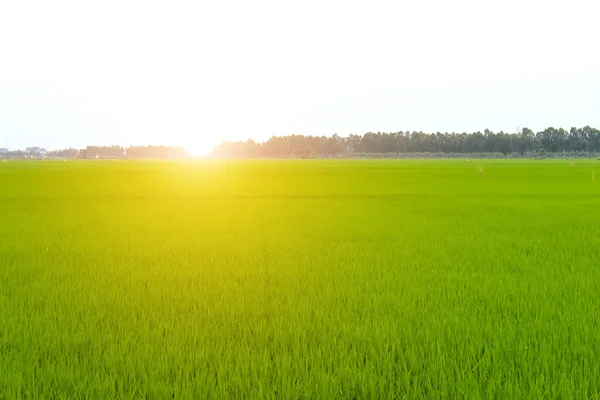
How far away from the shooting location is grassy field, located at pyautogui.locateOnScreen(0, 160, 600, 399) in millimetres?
3498

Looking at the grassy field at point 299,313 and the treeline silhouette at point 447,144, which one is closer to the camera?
the grassy field at point 299,313

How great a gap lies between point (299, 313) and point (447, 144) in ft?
537

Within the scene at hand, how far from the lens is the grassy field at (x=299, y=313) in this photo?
3.50 meters

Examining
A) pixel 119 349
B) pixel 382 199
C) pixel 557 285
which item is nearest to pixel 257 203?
pixel 382 199

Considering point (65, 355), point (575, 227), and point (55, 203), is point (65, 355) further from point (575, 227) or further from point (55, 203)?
point (55, 203)

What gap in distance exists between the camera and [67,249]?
888cm

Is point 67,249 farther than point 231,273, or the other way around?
point 67,249

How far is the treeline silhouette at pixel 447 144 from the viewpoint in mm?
151875

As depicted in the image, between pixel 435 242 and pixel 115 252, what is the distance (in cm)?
570

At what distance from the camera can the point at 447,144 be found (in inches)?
6339

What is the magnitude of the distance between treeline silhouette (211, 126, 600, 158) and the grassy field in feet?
460

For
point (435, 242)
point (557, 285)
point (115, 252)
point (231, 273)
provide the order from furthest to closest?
point (435, 242), point (115, 252), point (231, 273), point (557, 285)

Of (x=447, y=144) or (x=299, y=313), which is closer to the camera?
(x=299, y=313)

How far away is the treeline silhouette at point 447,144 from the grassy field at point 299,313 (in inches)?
5521
